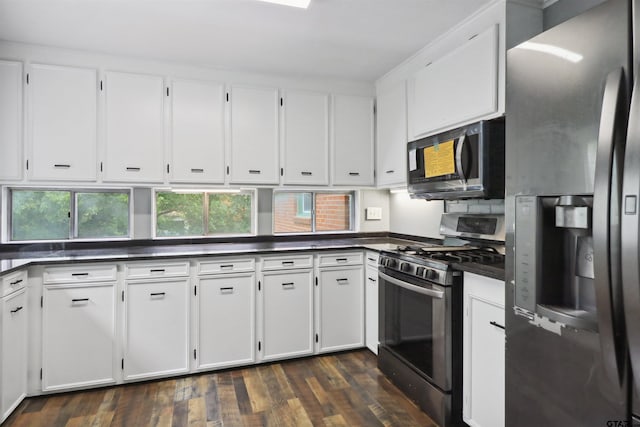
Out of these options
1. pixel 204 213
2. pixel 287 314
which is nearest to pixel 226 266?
pixel 287 314

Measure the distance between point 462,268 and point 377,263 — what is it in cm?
104

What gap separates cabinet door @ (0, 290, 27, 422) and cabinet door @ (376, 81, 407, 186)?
277cm

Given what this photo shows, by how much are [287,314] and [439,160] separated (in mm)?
1641

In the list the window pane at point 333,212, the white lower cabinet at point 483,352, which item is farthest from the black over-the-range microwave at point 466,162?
the window pane at point 333,212

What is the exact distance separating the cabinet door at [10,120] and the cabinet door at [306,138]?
6.22ft

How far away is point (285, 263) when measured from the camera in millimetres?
2996

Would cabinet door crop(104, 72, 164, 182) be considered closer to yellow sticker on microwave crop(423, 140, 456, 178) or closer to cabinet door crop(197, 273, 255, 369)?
cabinet door crop(197, 273, 255, 369)

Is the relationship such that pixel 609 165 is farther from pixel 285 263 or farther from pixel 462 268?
pixel 285 263

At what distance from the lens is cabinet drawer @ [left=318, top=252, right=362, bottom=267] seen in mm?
3105

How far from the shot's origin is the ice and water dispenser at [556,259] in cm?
113

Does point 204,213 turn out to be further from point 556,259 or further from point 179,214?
point 556,259

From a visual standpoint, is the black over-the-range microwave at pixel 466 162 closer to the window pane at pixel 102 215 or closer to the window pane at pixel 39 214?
the window pane at pixel 102 215

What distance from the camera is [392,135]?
3.25m

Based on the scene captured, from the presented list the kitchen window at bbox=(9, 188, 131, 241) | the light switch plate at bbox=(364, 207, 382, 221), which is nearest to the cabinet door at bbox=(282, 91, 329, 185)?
the light switch plate at bbox=(364, 207, 382, 221)
